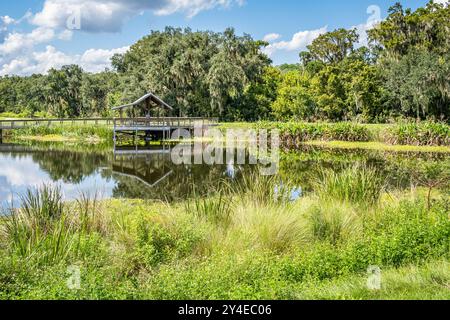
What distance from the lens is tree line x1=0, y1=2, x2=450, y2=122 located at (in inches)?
1526

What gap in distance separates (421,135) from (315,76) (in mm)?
17165

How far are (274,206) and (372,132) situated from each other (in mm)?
24698

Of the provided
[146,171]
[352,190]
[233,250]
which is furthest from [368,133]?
[233,250]

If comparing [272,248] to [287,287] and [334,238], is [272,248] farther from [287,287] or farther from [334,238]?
[287,287]

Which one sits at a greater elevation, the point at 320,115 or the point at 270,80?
the point at 270,80

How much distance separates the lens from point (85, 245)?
20.3ft

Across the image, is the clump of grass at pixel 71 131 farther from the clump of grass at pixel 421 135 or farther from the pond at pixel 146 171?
the clump of grass at pixel 421 135

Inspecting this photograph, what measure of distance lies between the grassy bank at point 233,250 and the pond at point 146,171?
12.9ft

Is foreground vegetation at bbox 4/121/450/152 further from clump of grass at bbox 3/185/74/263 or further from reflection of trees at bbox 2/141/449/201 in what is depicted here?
clump of grass at bbox 3/185/74/263

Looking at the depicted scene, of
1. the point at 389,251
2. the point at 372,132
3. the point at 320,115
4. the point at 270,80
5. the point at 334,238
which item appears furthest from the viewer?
the point at 270,80

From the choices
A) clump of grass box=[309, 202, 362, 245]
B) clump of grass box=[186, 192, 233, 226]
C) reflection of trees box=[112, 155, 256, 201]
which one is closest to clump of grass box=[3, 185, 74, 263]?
clump of grass box=[186, 192, 233, 226]

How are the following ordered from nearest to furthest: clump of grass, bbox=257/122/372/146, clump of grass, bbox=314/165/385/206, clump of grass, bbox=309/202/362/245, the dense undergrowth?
clump of grass, bbox=309/202/362/245
clump of grass, bbox=314/165/385/206
the dense undergrowth
clump of grass, bbox=257/122/372/146

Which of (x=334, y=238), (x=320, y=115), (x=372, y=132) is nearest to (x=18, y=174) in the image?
(x=334, y=238)

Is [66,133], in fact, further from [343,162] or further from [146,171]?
[343,162]
